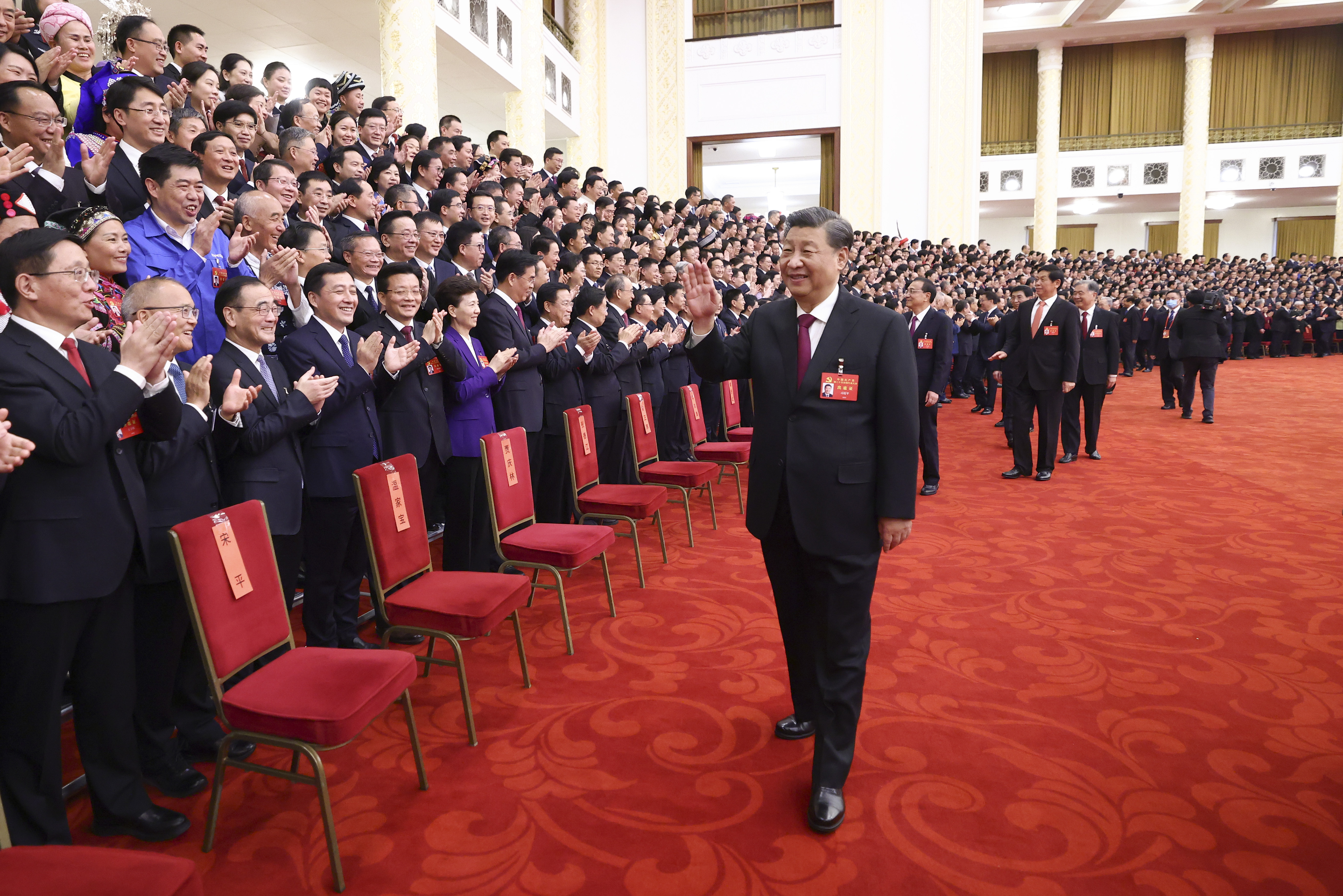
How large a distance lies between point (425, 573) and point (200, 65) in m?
3.22

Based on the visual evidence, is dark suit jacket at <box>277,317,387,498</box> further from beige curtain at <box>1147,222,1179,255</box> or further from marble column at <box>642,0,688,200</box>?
beige curtain at <box>1147,222,1179,255</box>

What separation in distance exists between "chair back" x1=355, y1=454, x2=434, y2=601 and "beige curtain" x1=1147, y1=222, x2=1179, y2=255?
2596 cm

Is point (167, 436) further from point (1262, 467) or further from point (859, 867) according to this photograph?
point (1262, 467)

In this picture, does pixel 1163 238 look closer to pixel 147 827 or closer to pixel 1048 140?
pixel 1048 140

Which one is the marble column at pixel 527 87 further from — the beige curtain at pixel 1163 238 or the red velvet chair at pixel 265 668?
the beige curtain at pixel 1163 238

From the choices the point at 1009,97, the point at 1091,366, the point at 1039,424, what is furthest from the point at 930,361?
the point at 1009,97

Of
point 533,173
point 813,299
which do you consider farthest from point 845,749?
point 533,173

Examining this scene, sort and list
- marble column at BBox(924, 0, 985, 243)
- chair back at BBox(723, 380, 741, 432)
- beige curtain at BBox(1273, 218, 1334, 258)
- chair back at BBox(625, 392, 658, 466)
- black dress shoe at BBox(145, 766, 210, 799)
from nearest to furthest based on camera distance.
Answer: black dress shoe at BBox(145, 766, 210, 799)
chair back at BBox(625, 392, 658, 466)
chair back at BBox(723, 380, 741, 432)
marble column at BBox(924, 0, 985, 243)
beige curtain at BBox(1273, 218, 1334, 258)

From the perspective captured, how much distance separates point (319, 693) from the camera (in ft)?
6.24

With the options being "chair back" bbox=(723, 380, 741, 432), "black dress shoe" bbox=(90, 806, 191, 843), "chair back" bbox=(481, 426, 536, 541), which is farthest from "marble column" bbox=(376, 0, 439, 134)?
"black dress shoe" bbox=(90, 806, 191, 843)

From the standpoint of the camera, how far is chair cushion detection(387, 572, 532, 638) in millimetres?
2426

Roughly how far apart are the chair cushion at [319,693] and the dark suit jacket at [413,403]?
1.08 meters

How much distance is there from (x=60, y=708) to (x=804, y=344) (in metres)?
1.98

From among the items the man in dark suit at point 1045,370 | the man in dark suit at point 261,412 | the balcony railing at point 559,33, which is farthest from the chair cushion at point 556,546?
the balcony railing at point 559,33
